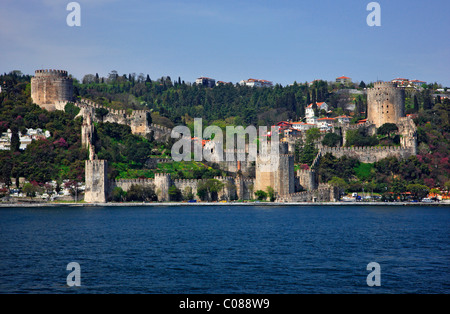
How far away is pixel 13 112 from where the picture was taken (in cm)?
5950

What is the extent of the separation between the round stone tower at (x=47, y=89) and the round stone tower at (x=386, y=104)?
3054 cm

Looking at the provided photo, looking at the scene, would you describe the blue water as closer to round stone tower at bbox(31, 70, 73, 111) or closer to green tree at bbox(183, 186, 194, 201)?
green tree at bbox(183, 186, 194, 201)

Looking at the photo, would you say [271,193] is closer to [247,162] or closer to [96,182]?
[247,162]

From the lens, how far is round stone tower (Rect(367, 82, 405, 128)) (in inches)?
2542

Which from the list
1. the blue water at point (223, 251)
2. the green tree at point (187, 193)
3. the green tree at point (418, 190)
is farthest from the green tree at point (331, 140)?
the blue water at point (223, 251)

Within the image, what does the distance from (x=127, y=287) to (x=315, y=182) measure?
3670 centimetres

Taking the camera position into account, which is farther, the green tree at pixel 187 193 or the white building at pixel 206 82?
the white building at pixel 206 82

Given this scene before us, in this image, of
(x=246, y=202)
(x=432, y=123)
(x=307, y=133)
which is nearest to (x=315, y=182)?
(x=246, y=202)

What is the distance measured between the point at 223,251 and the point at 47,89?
134ft

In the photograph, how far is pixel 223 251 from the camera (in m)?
27.8

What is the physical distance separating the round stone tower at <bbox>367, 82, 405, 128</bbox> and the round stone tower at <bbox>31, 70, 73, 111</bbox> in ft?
100

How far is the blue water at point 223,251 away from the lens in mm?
20750

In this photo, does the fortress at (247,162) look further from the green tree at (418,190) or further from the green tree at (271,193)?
the green tree at (418,190)

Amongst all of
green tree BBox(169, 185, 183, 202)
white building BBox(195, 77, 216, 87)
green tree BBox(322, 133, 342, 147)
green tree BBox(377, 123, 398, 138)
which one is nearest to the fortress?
green tree BBox(169, 185, 183, 202)
